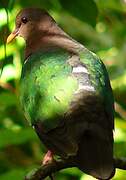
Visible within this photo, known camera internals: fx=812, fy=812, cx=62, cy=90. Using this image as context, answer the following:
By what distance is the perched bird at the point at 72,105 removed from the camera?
4.05 m

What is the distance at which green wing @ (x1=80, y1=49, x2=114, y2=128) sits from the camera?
13.9 ft

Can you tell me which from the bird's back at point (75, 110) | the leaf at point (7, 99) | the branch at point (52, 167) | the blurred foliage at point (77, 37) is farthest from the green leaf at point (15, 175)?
the branch at point (52, 167)

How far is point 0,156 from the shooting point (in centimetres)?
634

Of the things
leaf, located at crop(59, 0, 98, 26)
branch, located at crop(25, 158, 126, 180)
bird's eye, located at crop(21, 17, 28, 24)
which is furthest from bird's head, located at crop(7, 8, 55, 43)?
branch, located at crop(25, 158, 126, 180)

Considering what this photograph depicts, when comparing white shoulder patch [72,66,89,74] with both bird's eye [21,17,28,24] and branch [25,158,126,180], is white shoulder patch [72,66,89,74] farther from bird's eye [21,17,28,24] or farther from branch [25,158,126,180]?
bird's eye [21,17,28,24]

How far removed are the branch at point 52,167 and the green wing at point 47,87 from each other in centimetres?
20

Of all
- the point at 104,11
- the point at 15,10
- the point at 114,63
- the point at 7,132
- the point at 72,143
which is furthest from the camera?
the point at 104,11

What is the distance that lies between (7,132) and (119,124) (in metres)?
0.75

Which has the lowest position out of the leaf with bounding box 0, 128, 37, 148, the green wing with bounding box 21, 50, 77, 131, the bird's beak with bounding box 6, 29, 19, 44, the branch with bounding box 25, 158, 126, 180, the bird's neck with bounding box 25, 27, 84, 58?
the branch with bounding box 25, 158, 126, 180

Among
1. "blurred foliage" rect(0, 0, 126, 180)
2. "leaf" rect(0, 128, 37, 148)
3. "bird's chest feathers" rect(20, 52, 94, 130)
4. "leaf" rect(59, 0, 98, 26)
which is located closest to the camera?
"bird's chest feathers" rect(20, 52, 94, 130)

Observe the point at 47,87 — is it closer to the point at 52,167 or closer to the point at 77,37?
the point at 52,167

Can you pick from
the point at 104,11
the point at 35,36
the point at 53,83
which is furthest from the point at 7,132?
the point at 104,11

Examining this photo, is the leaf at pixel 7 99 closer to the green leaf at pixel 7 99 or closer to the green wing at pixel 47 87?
the green leaf at pixel 7 99

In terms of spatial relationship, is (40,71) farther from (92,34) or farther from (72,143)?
(92,34)
